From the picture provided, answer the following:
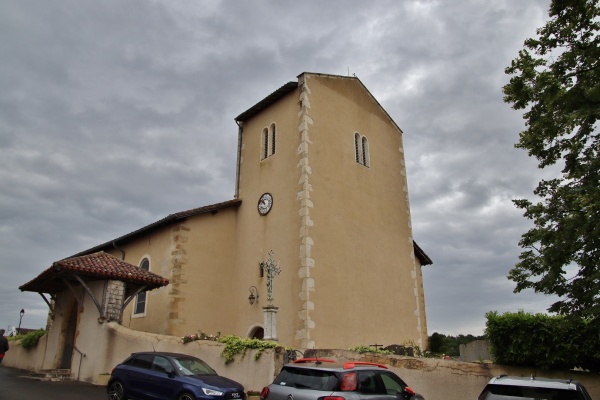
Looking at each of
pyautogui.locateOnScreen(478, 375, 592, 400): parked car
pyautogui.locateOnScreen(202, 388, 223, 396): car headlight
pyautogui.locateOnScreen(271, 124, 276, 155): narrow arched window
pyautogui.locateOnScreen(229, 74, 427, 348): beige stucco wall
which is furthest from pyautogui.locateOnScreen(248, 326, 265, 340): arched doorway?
pyautogui.locateOnScreen(478, 375, 592, 400): parked car

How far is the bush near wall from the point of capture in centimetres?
884

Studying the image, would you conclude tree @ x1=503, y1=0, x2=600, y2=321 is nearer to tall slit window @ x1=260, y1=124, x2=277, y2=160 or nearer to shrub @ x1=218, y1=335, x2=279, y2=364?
shrub @ x1=218, y1=335, x2=279, y2=364

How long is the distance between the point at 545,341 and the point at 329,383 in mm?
5019

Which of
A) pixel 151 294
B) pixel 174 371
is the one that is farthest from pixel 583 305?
pixel 151 294

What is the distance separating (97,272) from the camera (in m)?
14.4

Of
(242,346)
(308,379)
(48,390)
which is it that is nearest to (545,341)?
(308,379)

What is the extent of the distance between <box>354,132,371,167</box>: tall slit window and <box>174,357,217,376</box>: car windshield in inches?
470

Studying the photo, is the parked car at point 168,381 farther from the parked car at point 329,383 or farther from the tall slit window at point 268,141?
the tall slit window at point 268,141

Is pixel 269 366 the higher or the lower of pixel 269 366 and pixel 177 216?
the lower

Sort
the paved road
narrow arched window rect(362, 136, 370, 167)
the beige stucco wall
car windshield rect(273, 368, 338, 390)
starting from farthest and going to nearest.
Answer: narrow arched window rect(362, 136, 370, 167) < the beige stucco wall < the paved road < car windshield rect(273, 368, 338, 390)

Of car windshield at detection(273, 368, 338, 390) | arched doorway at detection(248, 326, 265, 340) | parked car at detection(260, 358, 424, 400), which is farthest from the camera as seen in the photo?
arched doorway at detection(248, 326, 265, 340)

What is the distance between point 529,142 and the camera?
10.2m

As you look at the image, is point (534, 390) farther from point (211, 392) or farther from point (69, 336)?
point (69, 336)

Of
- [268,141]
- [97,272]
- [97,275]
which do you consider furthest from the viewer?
[268,141]
